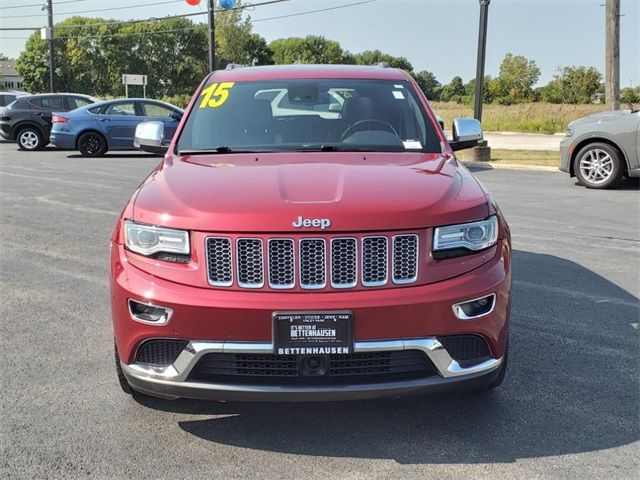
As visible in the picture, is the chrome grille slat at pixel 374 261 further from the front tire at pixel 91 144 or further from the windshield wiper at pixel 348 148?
the front tire at pixel 91 144

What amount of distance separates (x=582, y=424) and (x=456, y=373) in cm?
83

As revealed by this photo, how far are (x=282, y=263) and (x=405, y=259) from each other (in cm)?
52

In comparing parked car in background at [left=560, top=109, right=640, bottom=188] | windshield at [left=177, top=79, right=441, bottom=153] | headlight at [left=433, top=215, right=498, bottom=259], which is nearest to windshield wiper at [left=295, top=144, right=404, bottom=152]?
windshield at [left=177, top=79, right=441, bottom=153]

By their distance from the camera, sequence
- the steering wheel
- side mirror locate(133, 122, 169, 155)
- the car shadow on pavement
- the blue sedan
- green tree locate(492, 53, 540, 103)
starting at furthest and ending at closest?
green tree locate(492, 53, 540, 103) < the blue sedan < side mirror locate(133, 122, 169, 155) < the steering wheel < the car shadow on pavement

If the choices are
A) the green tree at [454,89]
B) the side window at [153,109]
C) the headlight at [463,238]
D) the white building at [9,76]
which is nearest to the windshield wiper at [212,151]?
the headlight at [463,238]

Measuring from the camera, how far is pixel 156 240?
2918 mm

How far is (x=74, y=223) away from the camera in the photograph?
8.19 meters

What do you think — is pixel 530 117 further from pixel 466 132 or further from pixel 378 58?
pixel 378 58

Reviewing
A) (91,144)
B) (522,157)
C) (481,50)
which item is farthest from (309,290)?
(91,144)

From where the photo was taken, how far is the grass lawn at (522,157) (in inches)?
607

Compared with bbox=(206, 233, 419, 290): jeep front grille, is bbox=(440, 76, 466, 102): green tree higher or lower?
higher

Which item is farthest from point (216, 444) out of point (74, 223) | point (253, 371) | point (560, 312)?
point (74, 223)

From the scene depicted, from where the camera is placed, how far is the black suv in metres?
19.5

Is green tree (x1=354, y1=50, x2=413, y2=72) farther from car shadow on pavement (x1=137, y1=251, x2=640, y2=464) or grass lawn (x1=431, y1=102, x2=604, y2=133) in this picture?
car shadow on pavement (x1=137, y1=251, x2=640, y2=464)
